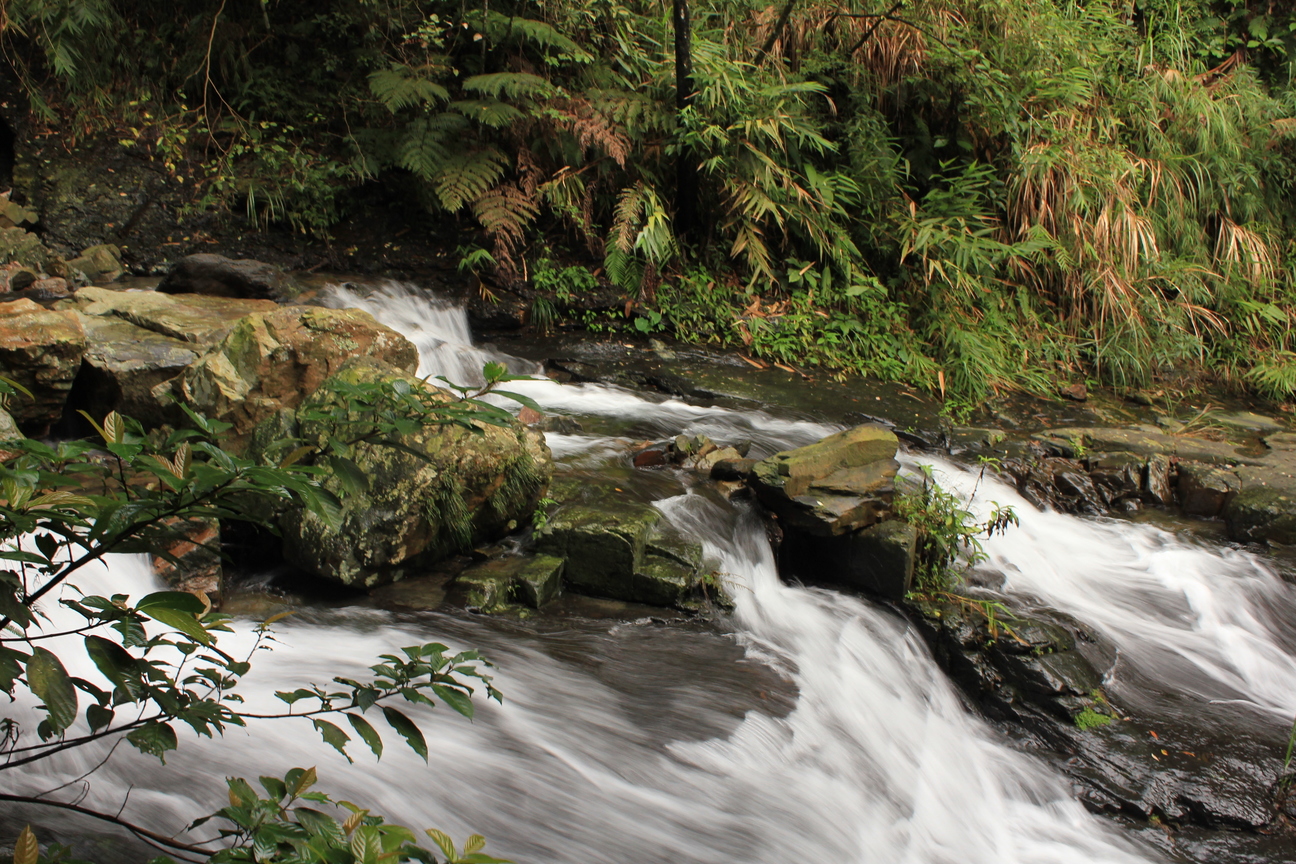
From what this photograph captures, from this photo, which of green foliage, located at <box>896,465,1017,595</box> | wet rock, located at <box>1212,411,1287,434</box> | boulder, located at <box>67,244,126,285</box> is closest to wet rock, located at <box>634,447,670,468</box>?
green foliage, located at <box>896,465,1017,595</box>

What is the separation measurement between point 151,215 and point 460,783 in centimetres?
635

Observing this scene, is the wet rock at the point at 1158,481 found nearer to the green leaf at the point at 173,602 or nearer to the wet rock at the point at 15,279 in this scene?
the green leaf at the point at 173,602

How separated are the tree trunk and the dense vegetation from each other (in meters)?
0.03

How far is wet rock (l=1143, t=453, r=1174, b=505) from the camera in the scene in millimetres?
6070

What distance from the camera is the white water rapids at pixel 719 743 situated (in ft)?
8.68

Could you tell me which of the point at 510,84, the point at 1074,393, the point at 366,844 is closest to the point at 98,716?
the point at 366,844

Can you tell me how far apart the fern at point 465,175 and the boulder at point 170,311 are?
181 centimetres

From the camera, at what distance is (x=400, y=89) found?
687cm

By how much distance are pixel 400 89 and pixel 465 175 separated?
0.82 meters

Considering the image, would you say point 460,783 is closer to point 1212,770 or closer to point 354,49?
point 1212,770

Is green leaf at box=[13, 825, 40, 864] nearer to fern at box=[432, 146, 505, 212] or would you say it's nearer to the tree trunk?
fern at box=[432, 146, 505, 212]

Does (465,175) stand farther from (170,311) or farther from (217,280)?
(170,311)

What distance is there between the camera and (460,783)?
2734 millimetres

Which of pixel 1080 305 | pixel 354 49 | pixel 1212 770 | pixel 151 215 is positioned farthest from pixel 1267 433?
pixel 151 215
